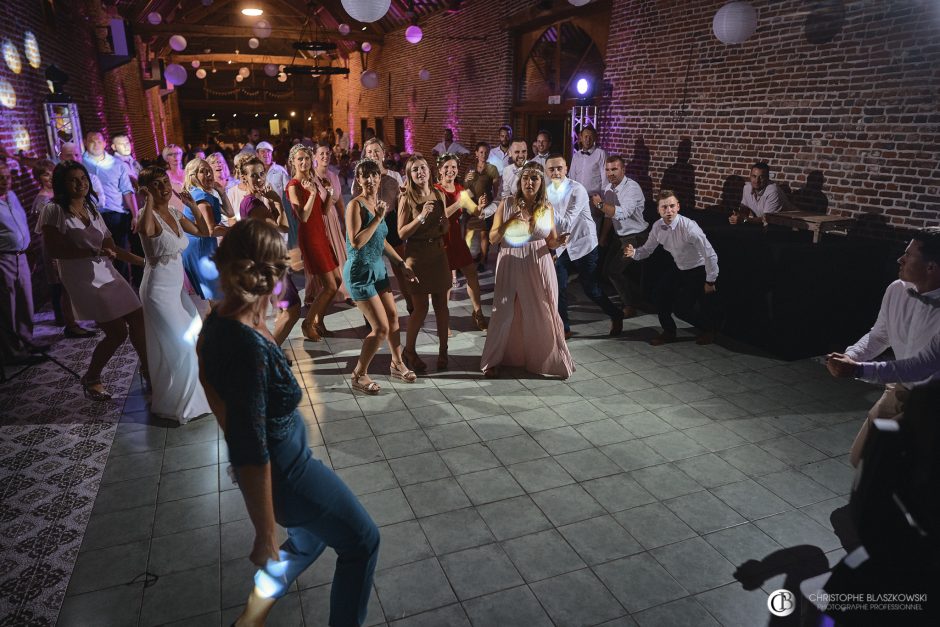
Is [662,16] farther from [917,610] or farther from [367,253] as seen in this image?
[917,610]

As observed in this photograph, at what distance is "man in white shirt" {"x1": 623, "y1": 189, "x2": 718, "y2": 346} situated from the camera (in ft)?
16.7

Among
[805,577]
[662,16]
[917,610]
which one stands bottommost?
[805,577]

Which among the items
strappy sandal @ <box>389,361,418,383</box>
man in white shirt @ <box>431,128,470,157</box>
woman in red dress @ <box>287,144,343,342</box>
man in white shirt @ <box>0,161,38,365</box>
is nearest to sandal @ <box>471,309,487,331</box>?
strappy sandal @ <box>389,361,418,383</box>

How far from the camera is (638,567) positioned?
2.61 m

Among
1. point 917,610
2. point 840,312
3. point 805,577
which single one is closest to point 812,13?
point 840,312

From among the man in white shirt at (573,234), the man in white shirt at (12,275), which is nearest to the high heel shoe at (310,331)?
the man in white shirt at (12,275)

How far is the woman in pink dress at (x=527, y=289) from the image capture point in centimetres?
437

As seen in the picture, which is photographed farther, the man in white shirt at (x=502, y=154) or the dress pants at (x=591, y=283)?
the man in white shirt at (x=502, y=154)

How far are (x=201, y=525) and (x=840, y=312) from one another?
5340 mm

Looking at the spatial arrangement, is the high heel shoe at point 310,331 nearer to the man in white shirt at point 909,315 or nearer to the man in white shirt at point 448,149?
the man in white shirt at point 909,315

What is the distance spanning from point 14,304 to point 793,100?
25.5ft

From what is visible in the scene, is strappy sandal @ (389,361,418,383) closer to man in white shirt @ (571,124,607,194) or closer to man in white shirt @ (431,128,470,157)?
man in white shirt @ (571,124,607,194)

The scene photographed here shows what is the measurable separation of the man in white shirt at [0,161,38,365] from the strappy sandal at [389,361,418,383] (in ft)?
9.98

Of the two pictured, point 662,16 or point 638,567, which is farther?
point 662,16
